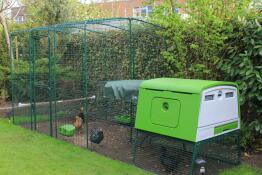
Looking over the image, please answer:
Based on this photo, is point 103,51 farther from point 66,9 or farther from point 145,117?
point 66,9

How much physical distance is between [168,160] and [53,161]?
70.0 inches

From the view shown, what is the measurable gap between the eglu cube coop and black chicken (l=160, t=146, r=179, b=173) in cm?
1

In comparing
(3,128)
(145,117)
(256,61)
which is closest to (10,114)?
(3,128)

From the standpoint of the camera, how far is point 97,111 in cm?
545

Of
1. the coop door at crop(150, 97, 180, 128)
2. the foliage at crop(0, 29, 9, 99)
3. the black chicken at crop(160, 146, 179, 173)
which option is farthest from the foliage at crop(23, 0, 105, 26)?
the black chicken at crop(160, 146, 179, 173)

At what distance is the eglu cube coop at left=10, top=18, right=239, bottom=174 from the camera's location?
4.00 m

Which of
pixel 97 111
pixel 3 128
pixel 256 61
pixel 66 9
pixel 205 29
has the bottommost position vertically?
pixel 3 128

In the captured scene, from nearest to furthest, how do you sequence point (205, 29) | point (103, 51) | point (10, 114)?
point (205, 29) → point (103, 51) → point (10, 114)

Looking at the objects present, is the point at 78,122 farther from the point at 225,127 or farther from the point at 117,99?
the point at 225,127

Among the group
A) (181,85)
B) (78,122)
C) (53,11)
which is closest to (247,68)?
(181,85)

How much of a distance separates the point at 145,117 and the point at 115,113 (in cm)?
108

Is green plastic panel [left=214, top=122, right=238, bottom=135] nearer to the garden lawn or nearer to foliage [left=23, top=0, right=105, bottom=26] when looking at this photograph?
the garden lawn

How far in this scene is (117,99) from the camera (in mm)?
5125

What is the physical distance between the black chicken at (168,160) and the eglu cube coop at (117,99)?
0.01m
